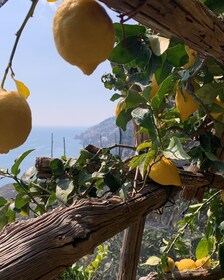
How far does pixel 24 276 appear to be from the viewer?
0.46 meters

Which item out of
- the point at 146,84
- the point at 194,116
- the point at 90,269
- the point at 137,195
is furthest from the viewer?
the point at 90,269

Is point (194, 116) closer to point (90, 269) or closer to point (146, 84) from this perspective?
point (146, 84)

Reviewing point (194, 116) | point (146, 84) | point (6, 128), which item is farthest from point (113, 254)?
point (6, 128)

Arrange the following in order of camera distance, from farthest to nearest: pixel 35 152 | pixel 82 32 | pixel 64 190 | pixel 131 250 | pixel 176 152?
→ pixel 35 152
pixel 131 250
pixel 64 190
pixel 176 152
pixel 82 32

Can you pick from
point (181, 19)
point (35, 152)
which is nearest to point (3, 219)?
point (181, 19)

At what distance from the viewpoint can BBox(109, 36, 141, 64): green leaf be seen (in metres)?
0.49

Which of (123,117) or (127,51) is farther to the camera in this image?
(123,117)

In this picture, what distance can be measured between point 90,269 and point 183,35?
139 cm

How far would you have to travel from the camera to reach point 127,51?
50cm

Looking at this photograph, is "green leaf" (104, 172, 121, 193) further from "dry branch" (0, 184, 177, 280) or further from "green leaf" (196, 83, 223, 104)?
"green leaf" (196, 83, 223, 104)

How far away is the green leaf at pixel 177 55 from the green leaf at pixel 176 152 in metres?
0.12

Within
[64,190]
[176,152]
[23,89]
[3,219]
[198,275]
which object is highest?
[23,89]

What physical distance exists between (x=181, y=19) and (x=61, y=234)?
33 cm

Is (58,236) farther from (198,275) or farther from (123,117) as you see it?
(198,275)
